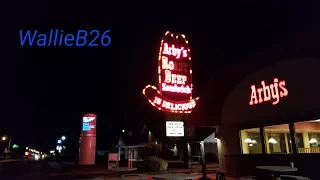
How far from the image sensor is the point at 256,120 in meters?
13.5

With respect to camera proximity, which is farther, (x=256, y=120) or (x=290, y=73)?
(x=256, y=120)

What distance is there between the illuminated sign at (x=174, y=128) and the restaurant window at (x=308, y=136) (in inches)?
500

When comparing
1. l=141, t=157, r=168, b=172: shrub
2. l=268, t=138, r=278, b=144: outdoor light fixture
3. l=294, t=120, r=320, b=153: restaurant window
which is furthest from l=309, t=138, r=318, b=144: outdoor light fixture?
l=141, t=157, r=168, b=172: shrub

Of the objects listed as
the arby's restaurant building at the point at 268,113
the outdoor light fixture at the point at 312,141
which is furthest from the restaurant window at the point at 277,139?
the outdoor light fixture at the point at 312,141

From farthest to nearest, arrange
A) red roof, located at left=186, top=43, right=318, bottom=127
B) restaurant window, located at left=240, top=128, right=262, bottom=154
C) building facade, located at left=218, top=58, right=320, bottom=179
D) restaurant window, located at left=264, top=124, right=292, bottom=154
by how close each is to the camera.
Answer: restaurant window, located at left=240, top=128, right=262, bottom=154, red roof, located at left=186, top=43, right=318, bottom=127, restaurant window, located at left=264, top=124, right=292, bottom=154, building facade, located at left=218, top=58, right=320, bottom=179

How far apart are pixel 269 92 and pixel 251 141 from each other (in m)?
2.95

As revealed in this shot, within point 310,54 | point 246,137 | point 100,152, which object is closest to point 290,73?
point 310,54

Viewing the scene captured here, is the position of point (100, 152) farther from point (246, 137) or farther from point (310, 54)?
point (310, 54)

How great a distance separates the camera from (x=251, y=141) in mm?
14164

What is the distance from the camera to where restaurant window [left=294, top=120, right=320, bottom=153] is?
449 inches

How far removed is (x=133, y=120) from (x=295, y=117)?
174 ft

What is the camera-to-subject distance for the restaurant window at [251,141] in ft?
44.7

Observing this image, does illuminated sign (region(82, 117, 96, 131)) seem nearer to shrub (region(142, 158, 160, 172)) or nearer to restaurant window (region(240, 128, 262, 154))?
shrub (region(142, 158, 160, 172))

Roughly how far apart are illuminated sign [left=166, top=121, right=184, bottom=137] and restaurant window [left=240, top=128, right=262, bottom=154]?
940 cm
